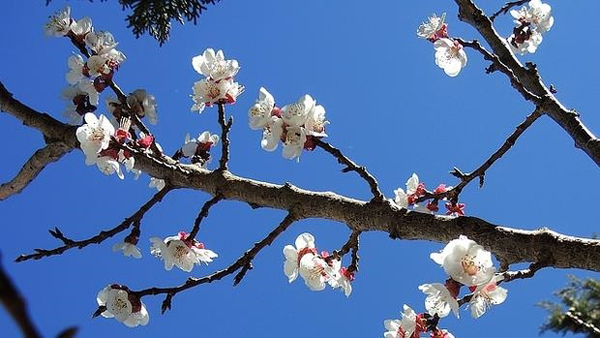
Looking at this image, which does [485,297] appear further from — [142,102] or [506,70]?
[142,102]

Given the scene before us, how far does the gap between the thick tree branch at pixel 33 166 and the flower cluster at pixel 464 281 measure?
209 centimetres

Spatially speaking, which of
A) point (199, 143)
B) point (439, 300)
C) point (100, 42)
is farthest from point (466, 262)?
point (100, 42)

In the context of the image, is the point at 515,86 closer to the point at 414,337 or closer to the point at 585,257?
the point at 585,257

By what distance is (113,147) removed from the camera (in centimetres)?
271

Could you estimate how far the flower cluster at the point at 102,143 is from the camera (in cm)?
266

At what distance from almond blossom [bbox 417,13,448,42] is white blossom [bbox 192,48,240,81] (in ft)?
3.88

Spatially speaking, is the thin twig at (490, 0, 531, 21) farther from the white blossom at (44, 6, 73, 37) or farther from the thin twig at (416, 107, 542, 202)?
the white blossom at (44, 6, 73, 37)

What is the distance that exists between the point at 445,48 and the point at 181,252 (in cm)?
182

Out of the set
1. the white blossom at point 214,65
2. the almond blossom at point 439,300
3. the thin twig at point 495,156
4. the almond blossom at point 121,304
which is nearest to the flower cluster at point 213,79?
the white blossom at point 214,65

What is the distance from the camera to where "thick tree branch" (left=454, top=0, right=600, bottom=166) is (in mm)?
2906

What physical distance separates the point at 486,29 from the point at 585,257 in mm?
1865

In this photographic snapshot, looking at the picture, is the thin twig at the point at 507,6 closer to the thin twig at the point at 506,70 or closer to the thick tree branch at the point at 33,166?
the thin twig at the point at 506,70

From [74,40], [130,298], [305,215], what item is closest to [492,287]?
[305,215]

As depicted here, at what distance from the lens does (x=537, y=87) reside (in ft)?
10.7
